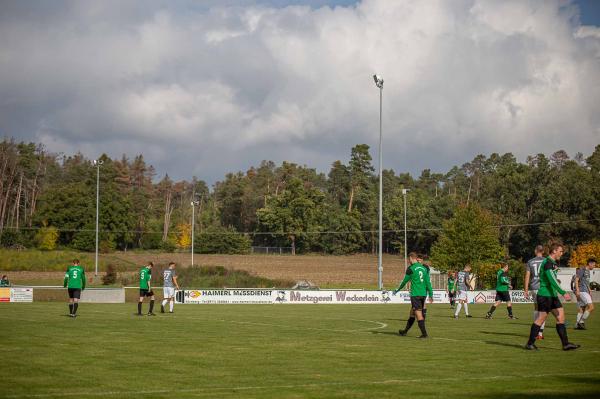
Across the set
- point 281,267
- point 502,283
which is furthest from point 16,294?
point 281,267

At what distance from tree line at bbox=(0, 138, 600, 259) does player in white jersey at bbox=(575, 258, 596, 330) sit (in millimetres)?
73531

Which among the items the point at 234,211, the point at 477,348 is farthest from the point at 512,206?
the point at 477,348

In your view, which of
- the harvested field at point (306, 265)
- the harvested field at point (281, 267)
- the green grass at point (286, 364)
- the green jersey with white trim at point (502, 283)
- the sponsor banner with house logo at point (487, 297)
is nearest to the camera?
the green grass at point (286, 364)

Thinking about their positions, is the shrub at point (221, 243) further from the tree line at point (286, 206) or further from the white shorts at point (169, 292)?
the white shorts at point (169, 292)

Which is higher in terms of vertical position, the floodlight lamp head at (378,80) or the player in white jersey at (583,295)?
the floodlight lamp head at (378,80)

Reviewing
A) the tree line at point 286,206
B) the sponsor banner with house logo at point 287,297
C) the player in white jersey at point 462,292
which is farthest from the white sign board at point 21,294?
the tree line at point 286,206

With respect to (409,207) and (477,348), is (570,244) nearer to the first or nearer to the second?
(409,207)

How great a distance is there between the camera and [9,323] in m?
Answer: 25.5

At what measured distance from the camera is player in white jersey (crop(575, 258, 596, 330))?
25750 mm

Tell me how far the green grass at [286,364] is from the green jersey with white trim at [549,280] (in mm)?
1326

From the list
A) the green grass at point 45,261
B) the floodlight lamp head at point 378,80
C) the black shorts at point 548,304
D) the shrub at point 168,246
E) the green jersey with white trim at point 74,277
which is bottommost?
the black shorts at point 548,304

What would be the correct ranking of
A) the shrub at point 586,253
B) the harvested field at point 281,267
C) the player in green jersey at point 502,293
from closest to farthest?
the player in green jersey at point 502,293
the shrub at point 586,253
the harvested field at point 281,267

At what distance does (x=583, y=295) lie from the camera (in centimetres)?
2622

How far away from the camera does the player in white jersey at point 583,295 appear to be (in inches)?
1014
